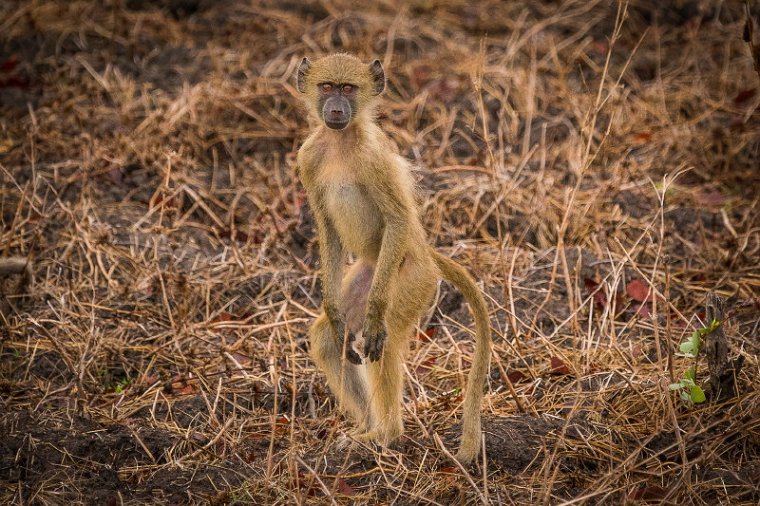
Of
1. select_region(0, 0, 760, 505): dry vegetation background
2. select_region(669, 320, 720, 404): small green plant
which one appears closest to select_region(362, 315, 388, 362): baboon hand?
select_region(0, 0, 760, 505): dry vegetation background

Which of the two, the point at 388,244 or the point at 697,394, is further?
the point at 388,244

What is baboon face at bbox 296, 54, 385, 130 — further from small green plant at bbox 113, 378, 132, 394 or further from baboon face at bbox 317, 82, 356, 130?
small green plant at bbox 113, 378, 132, 394

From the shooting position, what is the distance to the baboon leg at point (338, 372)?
4.96 m

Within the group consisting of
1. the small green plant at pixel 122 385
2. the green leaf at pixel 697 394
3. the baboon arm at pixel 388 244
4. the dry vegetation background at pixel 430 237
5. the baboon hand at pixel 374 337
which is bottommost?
the small green plant at pixel 122 385

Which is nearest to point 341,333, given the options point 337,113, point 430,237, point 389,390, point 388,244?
point 389,390

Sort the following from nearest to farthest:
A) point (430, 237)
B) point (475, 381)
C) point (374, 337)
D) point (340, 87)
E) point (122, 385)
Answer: point (475, 381)
point (374, 337)
point (340, 87)
point (122, 385)
point (430, 237)

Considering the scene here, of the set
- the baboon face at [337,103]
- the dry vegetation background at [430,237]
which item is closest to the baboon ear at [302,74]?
the baboon face at [337,103]

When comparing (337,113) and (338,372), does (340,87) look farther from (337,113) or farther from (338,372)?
(338,372)

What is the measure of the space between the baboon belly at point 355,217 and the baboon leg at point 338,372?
1.52ft

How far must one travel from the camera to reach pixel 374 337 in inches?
184

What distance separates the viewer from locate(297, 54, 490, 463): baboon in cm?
468

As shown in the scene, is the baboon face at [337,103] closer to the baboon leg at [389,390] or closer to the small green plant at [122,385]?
the baboon leg at [389,390]

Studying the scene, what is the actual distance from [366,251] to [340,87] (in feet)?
2.83

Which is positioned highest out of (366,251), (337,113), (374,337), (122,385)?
(337,113)
